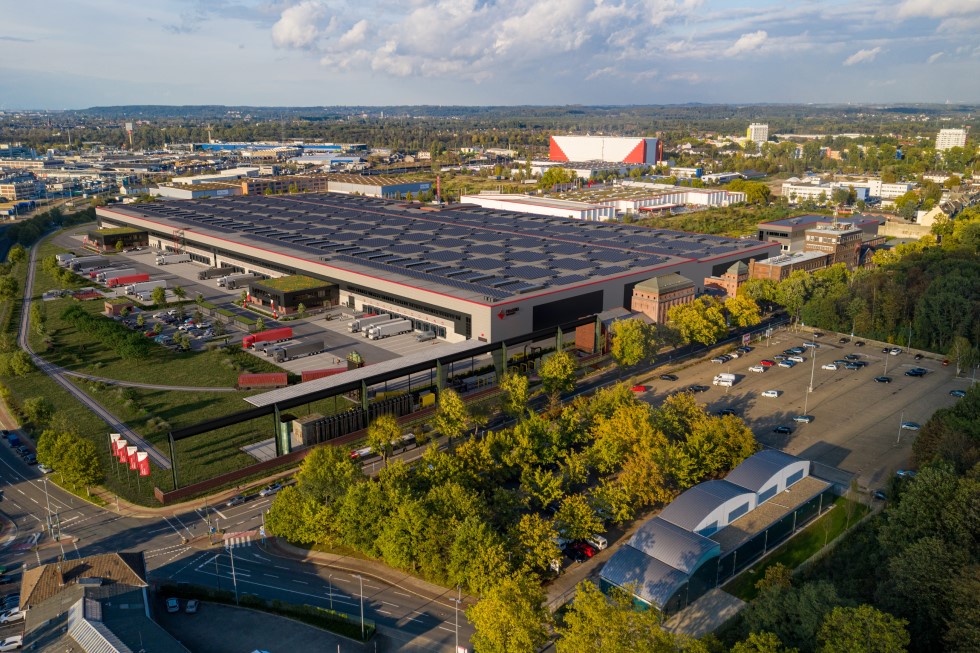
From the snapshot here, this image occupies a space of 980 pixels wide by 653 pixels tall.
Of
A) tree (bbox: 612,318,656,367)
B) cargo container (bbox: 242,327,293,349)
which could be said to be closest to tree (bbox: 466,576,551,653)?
tree (bbox: 612,318,656,367)

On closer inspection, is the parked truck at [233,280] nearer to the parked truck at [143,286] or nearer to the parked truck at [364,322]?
the parked truck at [143,286]

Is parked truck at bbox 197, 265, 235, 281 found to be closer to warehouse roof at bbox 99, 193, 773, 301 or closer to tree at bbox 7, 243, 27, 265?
warehouse roof at bbox 99, 193, 773, 301

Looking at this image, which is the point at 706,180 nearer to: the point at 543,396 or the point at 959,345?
the point at 959,345

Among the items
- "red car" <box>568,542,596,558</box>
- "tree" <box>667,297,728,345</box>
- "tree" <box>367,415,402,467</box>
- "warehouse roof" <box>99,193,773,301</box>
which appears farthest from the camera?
"warehouse roof" <box>99,193,773,301</box>

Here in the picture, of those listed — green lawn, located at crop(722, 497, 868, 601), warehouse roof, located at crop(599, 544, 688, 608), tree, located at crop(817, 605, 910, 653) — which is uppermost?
tree, located at crop(817, 605, 910, 653)

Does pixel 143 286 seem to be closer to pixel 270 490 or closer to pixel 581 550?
pixel 270 490

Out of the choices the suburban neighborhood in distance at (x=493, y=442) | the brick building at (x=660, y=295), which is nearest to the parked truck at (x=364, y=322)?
the suburban neighborhood in distance at (x=493, y=442)
